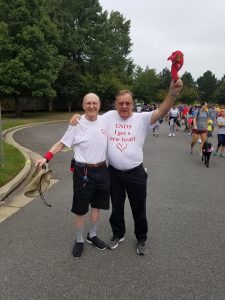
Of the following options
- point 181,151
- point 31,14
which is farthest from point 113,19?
point 181,151

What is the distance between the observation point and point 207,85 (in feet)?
437

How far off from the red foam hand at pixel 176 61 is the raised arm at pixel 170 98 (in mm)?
102

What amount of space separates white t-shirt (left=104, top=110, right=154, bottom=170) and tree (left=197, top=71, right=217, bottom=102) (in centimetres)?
13110

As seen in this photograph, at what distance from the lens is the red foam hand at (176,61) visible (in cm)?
361

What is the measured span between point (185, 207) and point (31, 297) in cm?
347

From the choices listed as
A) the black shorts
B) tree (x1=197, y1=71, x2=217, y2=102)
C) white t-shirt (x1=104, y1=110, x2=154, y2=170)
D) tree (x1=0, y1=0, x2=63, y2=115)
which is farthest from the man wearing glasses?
tree (x1=197, y1=71, x2=217, y2=102)

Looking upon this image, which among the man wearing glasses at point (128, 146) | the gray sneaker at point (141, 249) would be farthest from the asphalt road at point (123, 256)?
the man wearing glasses at point (128, 146)

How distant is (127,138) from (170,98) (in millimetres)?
661

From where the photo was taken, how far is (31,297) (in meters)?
3.36

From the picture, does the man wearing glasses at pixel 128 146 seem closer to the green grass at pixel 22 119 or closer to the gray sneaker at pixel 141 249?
the gray sneaker at pixel 141 249

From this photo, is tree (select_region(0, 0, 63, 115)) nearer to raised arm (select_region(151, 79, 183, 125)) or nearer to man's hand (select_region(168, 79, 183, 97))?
raised arm (select_region(151, 79, 183, 125))

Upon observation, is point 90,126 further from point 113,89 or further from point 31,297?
point 113,89

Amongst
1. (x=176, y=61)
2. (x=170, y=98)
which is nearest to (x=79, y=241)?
(x=170, y=98)

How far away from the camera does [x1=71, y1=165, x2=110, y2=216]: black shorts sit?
4.19 metres
